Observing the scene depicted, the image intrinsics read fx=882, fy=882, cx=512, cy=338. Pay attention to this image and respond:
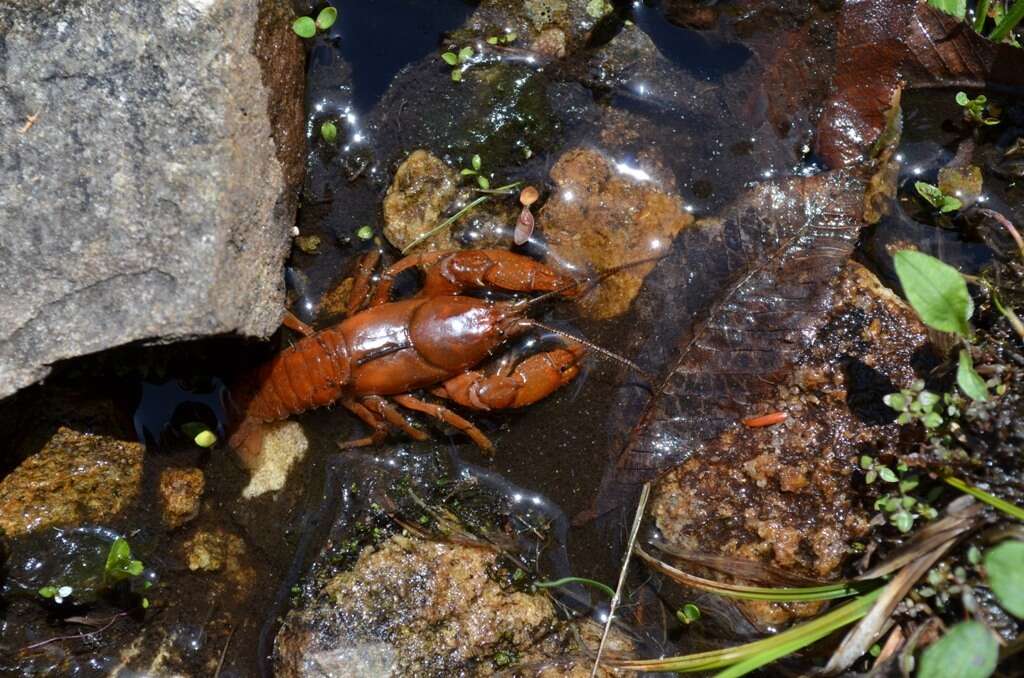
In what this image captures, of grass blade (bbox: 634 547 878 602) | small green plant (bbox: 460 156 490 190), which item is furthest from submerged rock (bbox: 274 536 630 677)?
small green plant (bbox: 460 156 490 190)

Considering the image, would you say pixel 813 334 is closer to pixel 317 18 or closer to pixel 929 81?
pixel 929 81

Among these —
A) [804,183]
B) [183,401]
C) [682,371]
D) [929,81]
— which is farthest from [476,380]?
[929,81]

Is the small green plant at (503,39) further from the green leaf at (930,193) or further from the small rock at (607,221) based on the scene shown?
the green leaf at (930,193)

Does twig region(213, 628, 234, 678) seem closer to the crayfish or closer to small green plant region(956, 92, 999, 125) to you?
the crayfish

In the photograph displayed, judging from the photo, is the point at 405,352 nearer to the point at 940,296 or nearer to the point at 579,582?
the point at 579,582

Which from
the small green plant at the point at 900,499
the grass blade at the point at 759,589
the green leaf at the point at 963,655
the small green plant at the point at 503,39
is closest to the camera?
the green leaf at the point at 963,655

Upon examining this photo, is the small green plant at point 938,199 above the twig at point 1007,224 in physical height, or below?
above

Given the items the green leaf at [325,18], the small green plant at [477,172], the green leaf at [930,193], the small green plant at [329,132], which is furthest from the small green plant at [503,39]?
the green leaf at [930,193]

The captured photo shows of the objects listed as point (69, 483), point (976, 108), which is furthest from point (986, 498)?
point (69, 483)
